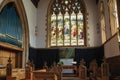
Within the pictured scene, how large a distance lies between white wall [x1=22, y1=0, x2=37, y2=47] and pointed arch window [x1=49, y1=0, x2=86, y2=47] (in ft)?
4.20

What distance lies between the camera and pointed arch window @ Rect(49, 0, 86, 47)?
1338 cm

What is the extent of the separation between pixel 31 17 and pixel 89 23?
4208mm

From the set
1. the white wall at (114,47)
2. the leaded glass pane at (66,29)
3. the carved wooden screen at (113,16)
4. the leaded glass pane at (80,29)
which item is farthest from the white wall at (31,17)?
the white wall at (114,47)

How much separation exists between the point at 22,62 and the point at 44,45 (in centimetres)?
291

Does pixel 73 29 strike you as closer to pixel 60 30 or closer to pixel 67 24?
pixel 67 24

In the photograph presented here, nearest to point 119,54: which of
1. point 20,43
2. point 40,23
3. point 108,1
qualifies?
point 108,1

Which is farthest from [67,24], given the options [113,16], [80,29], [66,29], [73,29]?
[113,16]

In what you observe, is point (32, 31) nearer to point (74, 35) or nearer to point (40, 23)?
point (40, 23)

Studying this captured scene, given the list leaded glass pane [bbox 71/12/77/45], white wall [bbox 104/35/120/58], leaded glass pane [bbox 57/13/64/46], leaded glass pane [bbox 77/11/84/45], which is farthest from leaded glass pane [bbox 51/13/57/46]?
white wall [bbox 104/35/120/58]

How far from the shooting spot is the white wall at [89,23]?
514 inches

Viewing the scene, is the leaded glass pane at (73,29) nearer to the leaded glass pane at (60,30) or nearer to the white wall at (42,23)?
the leaded glass pane at (60,30)

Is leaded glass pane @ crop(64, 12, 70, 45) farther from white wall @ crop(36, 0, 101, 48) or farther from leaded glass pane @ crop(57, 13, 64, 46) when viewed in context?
white wall @ crop(36, 0, 101, 48)

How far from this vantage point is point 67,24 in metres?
13.7

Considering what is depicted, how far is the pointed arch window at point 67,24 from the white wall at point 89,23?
1.58 ft
